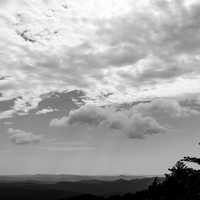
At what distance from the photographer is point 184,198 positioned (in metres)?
22.9

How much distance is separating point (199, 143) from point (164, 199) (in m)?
14.5

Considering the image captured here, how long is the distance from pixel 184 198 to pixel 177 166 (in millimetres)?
13021

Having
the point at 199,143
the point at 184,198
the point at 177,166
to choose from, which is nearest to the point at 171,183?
the point at 177,166

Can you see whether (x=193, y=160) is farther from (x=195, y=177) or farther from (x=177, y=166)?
(x=177, y=166)

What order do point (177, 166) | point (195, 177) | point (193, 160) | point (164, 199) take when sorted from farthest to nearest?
point (177, 166) → point (164, 199) → point (195, 177) → point (193, 160)

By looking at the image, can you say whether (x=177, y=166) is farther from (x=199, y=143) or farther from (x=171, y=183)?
(x=199, y=143)

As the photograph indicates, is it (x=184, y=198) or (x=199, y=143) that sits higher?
(x=199, y=143)

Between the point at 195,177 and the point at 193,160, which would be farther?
the point at 195,177

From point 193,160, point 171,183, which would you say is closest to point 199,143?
point 193,160

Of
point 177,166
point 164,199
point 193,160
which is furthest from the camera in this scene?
point 177,166

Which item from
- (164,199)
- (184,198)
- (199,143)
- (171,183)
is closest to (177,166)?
(171,183)

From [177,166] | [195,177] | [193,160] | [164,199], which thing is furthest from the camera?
[177,166]

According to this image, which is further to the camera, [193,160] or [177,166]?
[177,166]

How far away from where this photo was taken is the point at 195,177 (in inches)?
890
